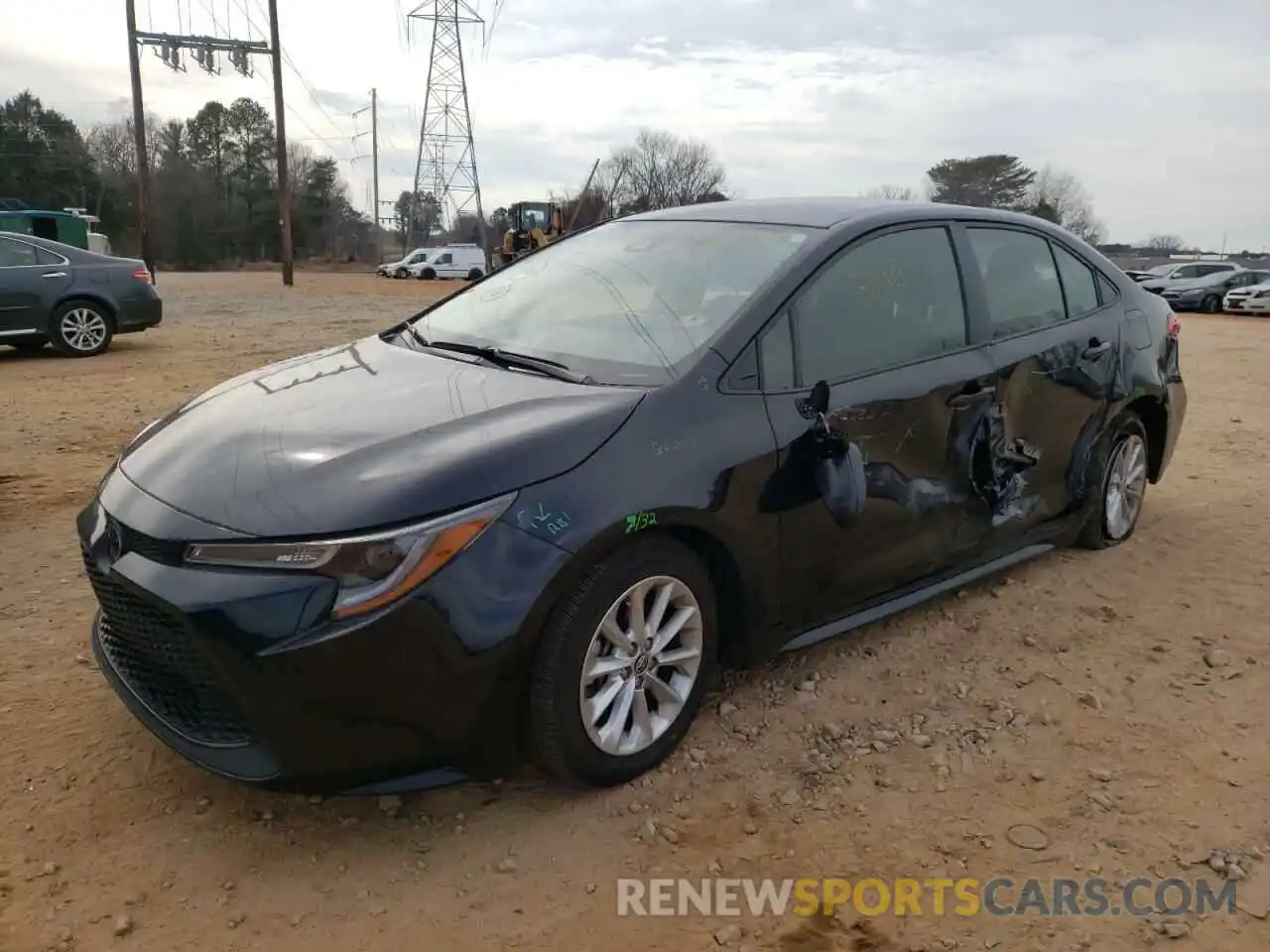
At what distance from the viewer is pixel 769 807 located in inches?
111

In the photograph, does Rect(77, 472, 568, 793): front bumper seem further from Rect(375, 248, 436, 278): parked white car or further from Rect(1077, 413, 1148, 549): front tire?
Rect(375, 248, 436, 278): parked white car

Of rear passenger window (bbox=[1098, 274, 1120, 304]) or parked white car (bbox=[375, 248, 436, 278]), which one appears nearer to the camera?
rear passenger window (bbox=[1098, 274, 1120, 304])

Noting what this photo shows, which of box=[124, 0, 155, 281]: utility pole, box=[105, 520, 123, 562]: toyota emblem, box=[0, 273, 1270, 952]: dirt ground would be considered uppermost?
box=[124, 0, 155, 281]: utility pole

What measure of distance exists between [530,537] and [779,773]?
1.10 meters

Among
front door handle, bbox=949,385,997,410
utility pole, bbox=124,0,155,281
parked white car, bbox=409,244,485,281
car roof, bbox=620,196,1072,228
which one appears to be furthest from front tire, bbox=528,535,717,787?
parked white car, bbox=409,244,485,281

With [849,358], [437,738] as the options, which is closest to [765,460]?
[849,358]

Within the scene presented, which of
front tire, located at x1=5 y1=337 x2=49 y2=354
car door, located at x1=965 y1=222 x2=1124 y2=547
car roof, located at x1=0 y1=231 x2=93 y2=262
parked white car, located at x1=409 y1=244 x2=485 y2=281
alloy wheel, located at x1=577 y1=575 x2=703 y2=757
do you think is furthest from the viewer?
parked white car, located at x1=409 y1=244 x2=485 y2=281

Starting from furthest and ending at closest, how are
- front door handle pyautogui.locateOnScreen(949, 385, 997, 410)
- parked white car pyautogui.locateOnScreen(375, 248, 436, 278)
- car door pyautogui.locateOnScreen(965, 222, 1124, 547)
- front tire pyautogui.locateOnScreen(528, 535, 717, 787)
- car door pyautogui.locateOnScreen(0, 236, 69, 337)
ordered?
1. parked white car pyautogui.locateOnScreen(375, 248, 436, 278)
2. car door pyautogui.locateOnScreen(0, 236, 69, 337)
3. car door pyautogui.locateOnScreen(965, 222, 1124, 547)
4. front door handle pyautogui.locateOnScreen(949, 385, 997, 410)
5. front tire pyautogui.locateOnScreen(528, 535, 717, 787)

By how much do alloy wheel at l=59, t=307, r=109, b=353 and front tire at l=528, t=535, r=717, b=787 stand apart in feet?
34.5

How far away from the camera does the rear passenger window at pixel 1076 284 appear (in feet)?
14.4

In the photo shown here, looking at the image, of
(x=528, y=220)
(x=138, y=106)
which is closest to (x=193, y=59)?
(x=138, y=106)

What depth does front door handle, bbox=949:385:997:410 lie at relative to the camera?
3627 millimetres

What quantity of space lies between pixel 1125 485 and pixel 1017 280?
4.48 feet

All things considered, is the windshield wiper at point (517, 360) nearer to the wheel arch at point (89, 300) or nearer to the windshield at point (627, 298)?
the windshield at point (627, 298)
